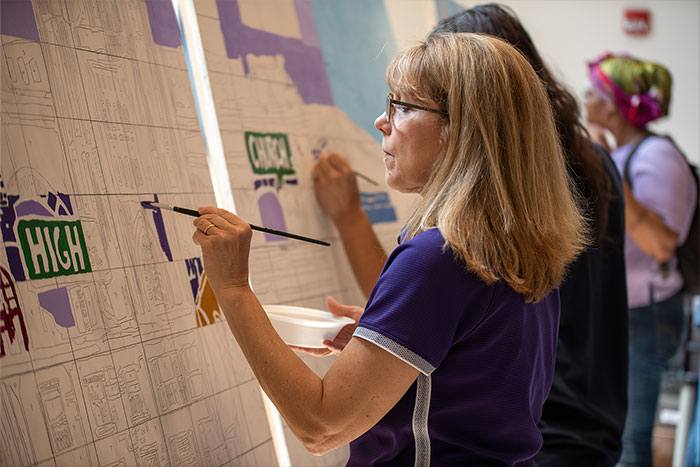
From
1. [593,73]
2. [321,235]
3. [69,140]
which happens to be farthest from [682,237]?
[69,140]

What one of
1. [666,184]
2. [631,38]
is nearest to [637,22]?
[631,38]

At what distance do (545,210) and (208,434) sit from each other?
657 mm

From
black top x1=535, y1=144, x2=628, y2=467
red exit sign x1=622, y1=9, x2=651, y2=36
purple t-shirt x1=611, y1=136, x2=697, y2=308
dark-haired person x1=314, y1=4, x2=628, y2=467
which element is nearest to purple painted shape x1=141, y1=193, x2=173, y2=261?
dark-haired person x1=314, y1=4, x2=628, y2=467

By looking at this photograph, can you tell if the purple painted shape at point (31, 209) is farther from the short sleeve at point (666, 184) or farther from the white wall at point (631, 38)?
the white wall at point (631, 38)

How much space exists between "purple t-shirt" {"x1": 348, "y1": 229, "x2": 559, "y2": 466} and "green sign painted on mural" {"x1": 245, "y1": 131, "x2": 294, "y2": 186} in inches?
19.0

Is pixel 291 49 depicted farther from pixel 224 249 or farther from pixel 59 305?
pixel 59 305

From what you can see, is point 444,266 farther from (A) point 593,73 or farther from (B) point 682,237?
(A) point 593,73

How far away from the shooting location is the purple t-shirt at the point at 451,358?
803 millimetres

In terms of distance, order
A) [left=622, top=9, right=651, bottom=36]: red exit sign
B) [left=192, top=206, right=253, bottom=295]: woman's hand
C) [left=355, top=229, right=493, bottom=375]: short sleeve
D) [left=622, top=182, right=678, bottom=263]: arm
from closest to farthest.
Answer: [left=355, top=229, right=493, bottom=375]: short sleeve → [left=192, top=206, right=253, bottom=295]: woman's hand → [left=622, top=182, right=678, bottom=263]: arm → [left=622, top=9, right=651, bottom=36]: red exit sign

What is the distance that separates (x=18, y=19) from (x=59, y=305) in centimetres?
40

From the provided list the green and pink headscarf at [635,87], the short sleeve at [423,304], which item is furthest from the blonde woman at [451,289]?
the green and pink headscarf at [635,87]

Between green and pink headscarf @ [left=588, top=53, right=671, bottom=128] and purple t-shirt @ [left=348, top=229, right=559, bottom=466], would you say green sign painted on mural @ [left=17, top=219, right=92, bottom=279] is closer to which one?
purple t-shirt @ [left=348, top=229, right=559, bottom=466]

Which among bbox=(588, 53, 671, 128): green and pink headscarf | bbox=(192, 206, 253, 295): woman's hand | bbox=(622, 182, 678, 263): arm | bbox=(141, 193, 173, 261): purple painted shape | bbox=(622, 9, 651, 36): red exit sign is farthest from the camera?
bbox=(622, 9, 651, 36): red exit sign

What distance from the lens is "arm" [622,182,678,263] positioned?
2.08 m
